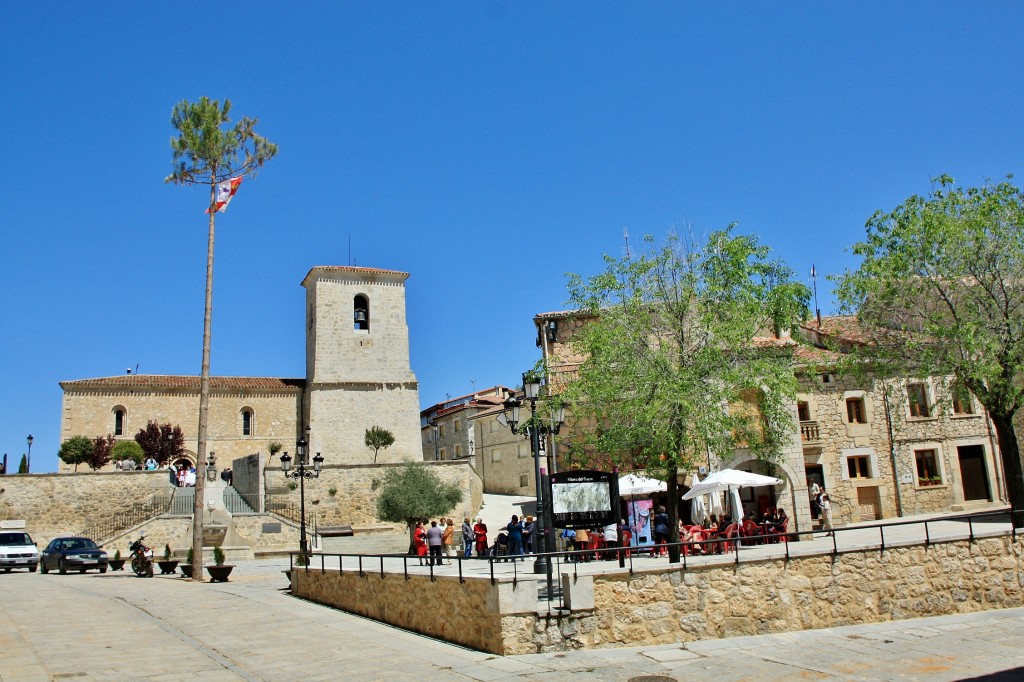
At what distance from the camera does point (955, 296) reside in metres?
19.6

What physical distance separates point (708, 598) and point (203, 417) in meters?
17.5

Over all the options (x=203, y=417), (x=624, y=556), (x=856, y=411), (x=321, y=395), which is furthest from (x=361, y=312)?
(x=624, y=556)

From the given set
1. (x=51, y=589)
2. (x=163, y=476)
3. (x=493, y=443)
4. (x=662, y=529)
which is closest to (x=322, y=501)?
(x=163, y=476)

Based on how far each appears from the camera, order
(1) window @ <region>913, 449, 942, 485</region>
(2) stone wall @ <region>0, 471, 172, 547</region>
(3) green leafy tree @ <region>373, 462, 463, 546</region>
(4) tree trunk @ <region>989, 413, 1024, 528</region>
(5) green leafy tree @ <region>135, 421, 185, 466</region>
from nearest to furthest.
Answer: (4) tree trunk @ <region>989, 413, 1024, 528</region>
(1) window @ <region>913, 449, 942, 485</region>
(3) green leafy tree @ <region>373, 462, 463, 546</region>
(2) stone wall @ <region>0, 471, 172, 547</region>
(5) green leafy tree @ <region>135, 421, 185, 466</region>

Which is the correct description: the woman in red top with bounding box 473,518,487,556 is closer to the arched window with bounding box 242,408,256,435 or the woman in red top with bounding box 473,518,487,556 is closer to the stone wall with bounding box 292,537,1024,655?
the stone wall with bounding box 292,537,1024,655

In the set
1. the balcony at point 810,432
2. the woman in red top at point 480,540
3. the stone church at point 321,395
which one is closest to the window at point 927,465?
the balcony at point 810,432

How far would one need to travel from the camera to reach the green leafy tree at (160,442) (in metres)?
43.4

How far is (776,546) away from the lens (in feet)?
46.4

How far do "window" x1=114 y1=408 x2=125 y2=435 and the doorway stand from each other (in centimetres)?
4235

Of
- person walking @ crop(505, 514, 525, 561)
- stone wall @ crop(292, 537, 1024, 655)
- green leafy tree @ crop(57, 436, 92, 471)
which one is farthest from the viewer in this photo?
green leafy tree @ crop(57, 436, 92, 471)

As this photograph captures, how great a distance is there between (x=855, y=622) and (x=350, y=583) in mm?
9066

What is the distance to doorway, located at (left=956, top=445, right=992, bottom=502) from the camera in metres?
29.7

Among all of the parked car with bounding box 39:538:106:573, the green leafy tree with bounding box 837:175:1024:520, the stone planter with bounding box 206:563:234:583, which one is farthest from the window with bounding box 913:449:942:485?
the parked car with bounding box 39:538:106:573

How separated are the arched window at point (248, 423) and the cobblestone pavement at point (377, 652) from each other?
1326 inches
